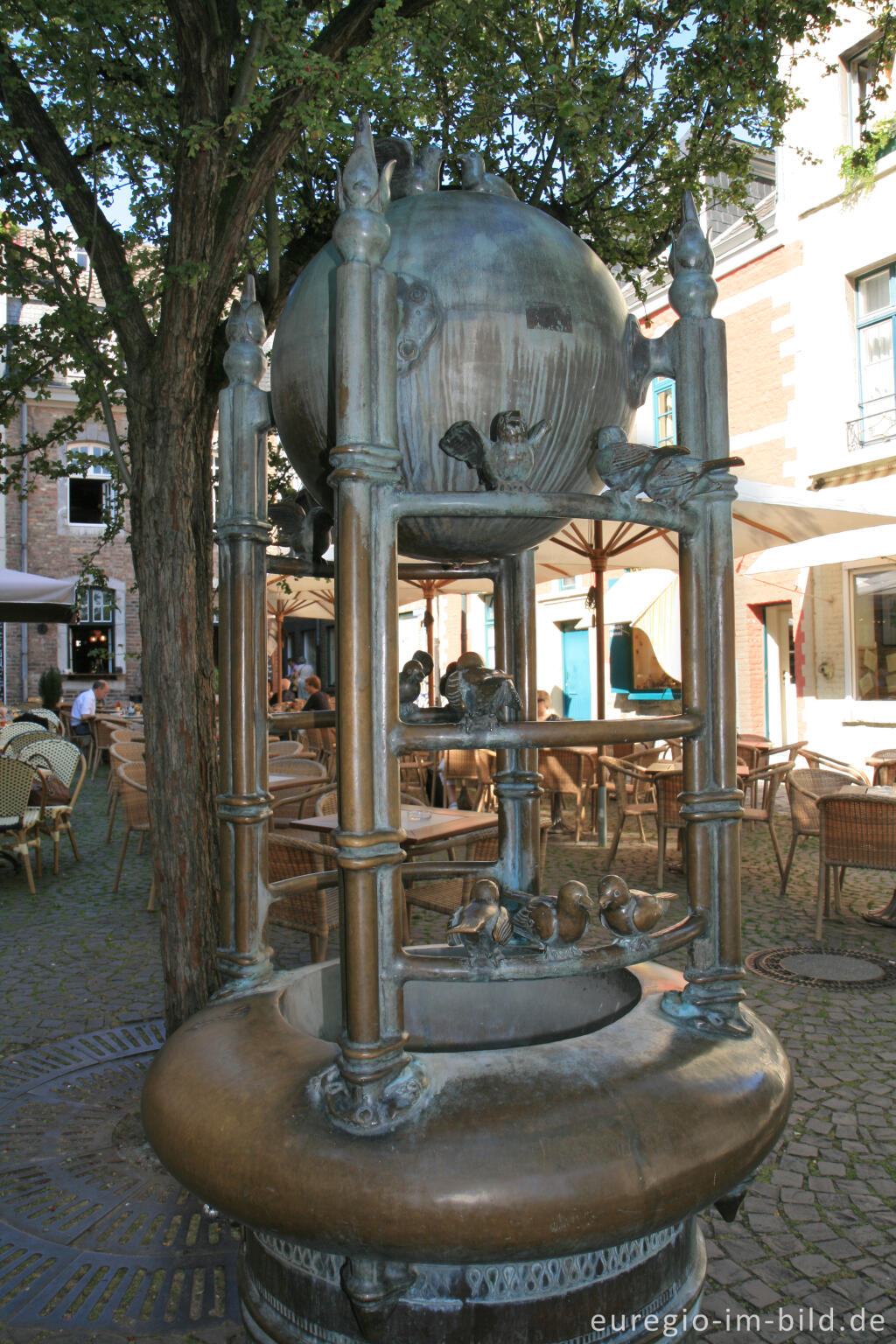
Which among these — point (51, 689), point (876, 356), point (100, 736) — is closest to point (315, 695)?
point (100, 736)

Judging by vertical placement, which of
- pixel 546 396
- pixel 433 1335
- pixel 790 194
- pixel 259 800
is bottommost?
pixel 433 1335

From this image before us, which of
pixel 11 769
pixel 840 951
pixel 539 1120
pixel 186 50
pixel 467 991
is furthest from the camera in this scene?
pixel 11 769

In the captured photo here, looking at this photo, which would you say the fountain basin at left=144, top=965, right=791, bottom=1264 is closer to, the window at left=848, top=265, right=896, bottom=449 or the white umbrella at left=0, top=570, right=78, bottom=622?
the white umbrella at left=0, top=570, right=78, bottom=622

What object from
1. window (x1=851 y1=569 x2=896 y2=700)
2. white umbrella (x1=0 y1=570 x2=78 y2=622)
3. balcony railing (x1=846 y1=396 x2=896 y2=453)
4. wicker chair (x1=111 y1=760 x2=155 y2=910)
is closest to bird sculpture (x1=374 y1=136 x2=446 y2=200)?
wicker chair (x1=111 y1=760 x2=155 y2=910)

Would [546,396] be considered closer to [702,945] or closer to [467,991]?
[702,945]

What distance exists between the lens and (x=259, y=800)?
2.09 metres

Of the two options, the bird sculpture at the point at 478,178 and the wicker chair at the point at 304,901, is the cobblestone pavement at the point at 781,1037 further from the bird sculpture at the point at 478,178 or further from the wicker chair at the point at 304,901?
the bird sculpture at the point at 478,178

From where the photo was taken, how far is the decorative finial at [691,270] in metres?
1.94

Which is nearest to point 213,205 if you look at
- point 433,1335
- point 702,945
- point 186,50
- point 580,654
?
point 186,50

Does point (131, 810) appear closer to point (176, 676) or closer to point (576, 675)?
point (176, 676)

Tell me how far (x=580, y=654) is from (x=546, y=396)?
18.0 meters

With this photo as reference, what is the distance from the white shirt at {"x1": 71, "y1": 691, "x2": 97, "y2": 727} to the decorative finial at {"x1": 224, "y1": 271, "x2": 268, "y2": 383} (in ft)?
52.6

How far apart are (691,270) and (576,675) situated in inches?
708

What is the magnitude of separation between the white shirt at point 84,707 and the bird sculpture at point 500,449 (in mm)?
16673
